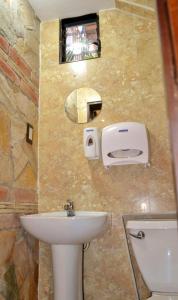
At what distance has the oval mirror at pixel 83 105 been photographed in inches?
80.7

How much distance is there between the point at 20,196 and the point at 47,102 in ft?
2.71

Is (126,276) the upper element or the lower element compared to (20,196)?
lower

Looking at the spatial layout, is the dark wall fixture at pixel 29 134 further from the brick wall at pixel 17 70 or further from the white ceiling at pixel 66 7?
the white ceiling at pixel 66 7

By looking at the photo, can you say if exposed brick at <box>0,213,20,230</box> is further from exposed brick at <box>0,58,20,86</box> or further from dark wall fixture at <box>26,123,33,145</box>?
exposed brick at <box>0,58,20,86</box>

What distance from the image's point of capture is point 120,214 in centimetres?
180

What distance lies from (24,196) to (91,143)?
0.59 meters

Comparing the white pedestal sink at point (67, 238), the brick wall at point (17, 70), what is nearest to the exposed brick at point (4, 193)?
the white pedestal sink at point (67, 238)

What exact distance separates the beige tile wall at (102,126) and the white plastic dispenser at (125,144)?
108mm

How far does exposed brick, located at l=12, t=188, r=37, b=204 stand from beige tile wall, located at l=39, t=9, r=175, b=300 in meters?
0.08

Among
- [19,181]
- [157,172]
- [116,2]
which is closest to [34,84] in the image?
[19,181]

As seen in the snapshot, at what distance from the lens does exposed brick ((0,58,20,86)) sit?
168cm

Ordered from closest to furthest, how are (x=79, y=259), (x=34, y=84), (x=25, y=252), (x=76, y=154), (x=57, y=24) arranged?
1. (x=79, y=259)
2. (x=25, y=252)
3. (x=76, y=154)
4. (x=34, y=84)
5. (x=57, y=24)

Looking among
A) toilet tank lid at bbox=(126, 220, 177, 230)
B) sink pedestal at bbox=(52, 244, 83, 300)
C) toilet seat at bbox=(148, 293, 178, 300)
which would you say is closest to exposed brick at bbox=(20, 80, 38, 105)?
sink pedestal at bbox=(52, 244, 83, 300)

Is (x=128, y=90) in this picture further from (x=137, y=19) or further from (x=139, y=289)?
(x=139, y=289)
